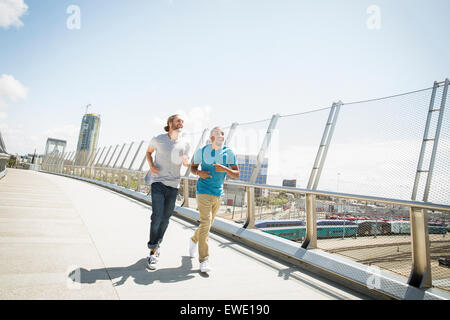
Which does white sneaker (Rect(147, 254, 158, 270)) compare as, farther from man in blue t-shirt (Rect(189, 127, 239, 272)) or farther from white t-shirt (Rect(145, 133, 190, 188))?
white t-shirt (Rect(145, 133, 190, 188))

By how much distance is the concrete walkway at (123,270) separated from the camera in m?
1.89

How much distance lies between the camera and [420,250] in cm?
220

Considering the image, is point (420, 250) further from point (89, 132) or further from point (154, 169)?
point (89, 132)

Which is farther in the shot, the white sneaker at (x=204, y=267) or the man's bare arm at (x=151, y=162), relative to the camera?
the man's bare arm at (x=151, y=162)

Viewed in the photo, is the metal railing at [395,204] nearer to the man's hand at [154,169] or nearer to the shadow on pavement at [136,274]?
the shadow on pavement at [136,274]

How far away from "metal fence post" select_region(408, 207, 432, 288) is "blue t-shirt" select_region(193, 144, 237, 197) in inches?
70.2

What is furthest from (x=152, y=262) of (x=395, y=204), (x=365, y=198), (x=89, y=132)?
(x=89, y=132)

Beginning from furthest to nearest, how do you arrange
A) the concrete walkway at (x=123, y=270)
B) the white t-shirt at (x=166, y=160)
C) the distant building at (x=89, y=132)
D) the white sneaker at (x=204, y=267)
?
the distant building at (x=89, y=132) → the white t-shirt at (x=166, y=160) → the white sneaker at (x=204, y=267) → the concrete walkway at (x=123, y=270)

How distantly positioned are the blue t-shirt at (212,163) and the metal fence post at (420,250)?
1.78 metres

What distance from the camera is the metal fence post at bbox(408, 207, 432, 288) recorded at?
2127 millimetres

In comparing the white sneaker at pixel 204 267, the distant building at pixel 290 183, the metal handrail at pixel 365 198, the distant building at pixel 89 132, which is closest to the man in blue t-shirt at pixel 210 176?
the white sneaker at pixel 204 267

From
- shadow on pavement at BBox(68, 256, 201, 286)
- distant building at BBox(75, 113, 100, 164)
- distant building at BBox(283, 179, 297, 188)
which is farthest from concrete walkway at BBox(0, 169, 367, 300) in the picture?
distant building at BBox(75, 113, 100, 164)

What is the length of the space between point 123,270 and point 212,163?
4.37 ft
